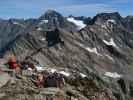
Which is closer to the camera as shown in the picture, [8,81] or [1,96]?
[1,96]

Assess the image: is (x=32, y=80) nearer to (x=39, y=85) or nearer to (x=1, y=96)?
(x=39, y=85)

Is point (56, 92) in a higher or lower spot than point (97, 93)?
higher

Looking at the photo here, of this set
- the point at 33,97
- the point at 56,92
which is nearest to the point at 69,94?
the point at 56,92

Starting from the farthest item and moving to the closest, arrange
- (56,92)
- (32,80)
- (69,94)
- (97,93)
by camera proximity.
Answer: (97,93)
(32,80)
(69,94)
(56,92)

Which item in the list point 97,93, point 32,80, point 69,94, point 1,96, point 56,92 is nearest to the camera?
Result: point 1,96

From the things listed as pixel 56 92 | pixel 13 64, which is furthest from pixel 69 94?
pixel 13 64

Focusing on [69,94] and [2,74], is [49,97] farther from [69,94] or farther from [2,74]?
[2,74]

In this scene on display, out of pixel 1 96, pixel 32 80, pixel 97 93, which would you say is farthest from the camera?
pixel 97 93

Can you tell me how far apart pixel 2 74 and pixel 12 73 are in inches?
181

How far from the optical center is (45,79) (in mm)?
124688

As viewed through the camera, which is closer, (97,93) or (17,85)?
(17,85)

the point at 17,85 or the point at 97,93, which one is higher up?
the point at 17,85

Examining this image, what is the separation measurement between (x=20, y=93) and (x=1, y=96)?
6.16 meters

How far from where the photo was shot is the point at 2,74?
5015 inches
